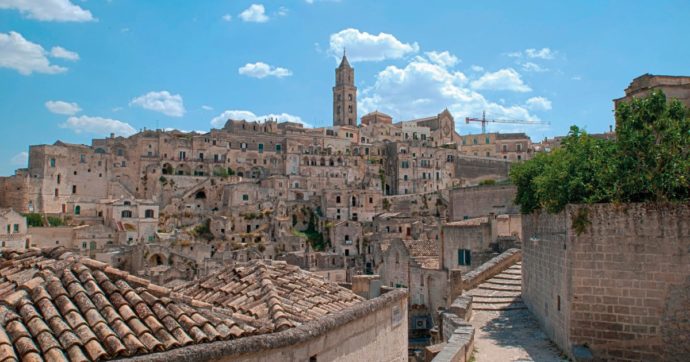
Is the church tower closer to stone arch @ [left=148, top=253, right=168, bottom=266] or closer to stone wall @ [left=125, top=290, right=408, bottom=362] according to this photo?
stone arch @ [left=148, top=253, right=168, bottom=266]

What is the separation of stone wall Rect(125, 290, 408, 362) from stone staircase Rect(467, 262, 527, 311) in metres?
8.05

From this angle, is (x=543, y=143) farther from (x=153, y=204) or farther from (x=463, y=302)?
(x=463, y=302)

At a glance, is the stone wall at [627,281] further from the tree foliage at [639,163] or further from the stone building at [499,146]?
the stone building at [499,146]

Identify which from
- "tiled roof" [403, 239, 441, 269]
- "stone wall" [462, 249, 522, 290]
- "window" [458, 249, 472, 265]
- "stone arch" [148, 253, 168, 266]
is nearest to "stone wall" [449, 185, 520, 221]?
"tiled roof" [403, 239, 441, 269]

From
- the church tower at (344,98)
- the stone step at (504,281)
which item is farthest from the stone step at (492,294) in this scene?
the church tower at (344,98)

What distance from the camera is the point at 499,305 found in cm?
1770

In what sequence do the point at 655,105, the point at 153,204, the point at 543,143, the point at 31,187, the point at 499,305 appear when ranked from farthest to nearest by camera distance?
the point at 543,143
the point at 31,187
the point at 153,204
the point at 499,305
the point at 655,105

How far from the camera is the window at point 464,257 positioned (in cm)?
2630

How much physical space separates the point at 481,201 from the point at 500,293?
26389 mm

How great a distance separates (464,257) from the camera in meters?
26.6

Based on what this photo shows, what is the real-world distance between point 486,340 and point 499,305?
418 cm

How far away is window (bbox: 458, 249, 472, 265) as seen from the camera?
86.3ft

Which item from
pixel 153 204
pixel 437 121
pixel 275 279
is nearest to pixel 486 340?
pixel 275 279

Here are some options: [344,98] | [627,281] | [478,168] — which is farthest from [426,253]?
[344,98]
